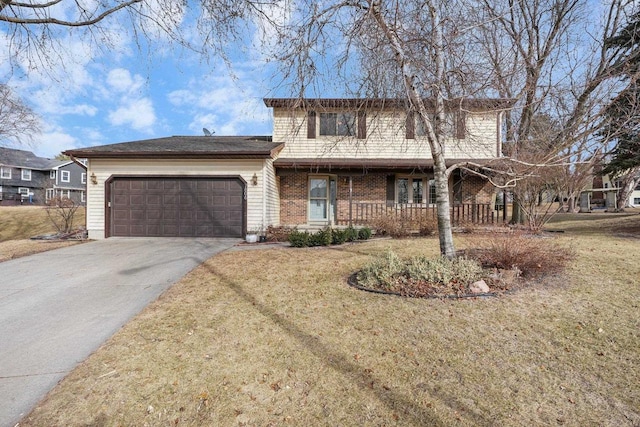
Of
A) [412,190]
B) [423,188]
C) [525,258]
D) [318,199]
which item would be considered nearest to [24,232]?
[318,199]

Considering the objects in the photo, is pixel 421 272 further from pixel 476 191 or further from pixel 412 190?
pixel 476 191

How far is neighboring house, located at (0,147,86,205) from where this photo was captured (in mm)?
37312

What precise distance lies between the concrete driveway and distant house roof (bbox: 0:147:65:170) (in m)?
43.2

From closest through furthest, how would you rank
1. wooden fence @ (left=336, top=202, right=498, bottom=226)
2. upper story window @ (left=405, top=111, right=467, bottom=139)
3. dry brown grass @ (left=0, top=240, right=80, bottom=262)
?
upper story window @ (left=405, top=111, right=467, bottom=139) → dry brown grass @ (left=0, top=240, right=80, bottom=262) → wooden fence @ (left=336, top=202, right=498, bottom=226)

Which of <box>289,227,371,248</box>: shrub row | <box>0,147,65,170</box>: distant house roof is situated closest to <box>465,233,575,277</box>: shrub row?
<box>289,227,371,248</box>: shrub row

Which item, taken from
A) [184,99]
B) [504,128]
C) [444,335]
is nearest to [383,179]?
[504,128]

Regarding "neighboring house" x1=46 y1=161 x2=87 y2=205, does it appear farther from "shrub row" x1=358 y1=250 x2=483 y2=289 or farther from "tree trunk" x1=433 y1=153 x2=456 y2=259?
"tree trunk" x1=433 y1=153 x2=456 y2=259

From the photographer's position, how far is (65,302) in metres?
4.77

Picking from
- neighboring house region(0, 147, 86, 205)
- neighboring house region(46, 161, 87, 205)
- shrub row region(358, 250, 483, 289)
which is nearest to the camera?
shrub row region(358, 250, 483, 289)

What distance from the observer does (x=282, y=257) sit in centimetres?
745

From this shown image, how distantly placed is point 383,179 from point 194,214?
7742 millimetres

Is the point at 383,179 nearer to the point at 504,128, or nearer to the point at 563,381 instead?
the point at 504,128

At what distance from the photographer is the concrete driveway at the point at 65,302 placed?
2.92 metres

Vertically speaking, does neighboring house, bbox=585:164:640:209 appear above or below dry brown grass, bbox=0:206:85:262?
above
